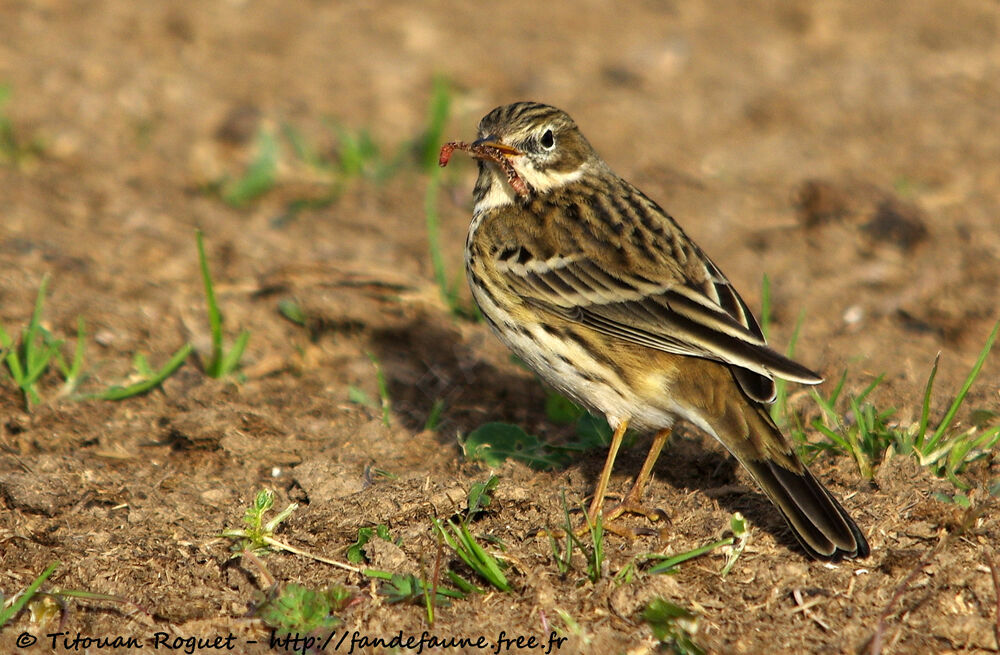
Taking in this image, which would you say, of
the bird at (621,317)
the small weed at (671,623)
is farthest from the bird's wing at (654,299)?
the small weed at (671,623)

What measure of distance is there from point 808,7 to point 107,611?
9.17 metres

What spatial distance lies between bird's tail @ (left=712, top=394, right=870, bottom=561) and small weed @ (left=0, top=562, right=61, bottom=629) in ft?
8.68

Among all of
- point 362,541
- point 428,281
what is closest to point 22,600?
point 362,541

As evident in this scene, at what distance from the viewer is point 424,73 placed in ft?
33.2

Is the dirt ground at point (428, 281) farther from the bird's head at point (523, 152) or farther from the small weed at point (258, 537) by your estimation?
the bird's head at point (523, 152)

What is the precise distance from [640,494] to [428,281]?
2.69 meters

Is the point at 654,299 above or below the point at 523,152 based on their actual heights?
below

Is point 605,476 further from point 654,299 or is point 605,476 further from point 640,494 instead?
point 654,299

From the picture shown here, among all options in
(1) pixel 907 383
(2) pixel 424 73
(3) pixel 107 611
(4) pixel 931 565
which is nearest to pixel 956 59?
(2) pixel 424 73

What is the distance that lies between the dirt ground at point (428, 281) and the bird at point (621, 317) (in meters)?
0.27

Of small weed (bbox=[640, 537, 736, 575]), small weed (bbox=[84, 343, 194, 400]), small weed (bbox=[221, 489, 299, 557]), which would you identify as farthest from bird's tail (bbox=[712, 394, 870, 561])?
small weed (bbox=[84, 343, 194, 400])

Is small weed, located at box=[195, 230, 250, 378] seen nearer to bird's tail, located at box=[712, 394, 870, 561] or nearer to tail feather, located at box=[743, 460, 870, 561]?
bird's tail, located at box=[712, 394, 870, 561]

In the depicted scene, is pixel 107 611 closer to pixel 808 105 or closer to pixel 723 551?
pixel 723 551

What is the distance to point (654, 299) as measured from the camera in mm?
4984
